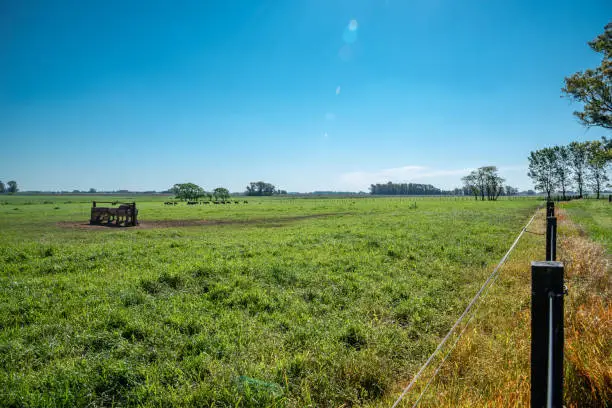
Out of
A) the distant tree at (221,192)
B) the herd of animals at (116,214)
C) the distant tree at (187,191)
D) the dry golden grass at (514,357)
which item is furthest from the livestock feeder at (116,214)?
the distant tree at (221,192)

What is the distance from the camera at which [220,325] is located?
249 inches

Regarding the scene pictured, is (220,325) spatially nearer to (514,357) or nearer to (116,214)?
(514,357)

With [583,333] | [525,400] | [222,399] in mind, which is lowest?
[222,399]

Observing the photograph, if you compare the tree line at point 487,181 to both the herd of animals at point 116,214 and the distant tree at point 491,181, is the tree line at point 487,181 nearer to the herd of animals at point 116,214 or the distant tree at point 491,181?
the distant tree at point 491,181

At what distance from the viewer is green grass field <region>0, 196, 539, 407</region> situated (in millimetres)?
4414

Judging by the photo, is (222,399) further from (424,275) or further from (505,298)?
(424,275)

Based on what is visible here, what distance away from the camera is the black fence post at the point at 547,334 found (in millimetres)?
2302

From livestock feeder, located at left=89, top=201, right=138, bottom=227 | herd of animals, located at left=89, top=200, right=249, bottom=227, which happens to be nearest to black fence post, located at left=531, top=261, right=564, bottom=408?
livestock feeder, located at left=89, top=201, right=138, bottom=227

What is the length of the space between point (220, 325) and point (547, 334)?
554 centimetres

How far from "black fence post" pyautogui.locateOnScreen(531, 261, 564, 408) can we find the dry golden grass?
1219 mm

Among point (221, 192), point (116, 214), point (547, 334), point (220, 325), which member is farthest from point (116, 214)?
point (221, 192)

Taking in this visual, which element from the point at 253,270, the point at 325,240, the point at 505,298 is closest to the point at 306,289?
the point at 253,270

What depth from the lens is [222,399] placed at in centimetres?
423

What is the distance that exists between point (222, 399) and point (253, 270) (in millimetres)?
5897
